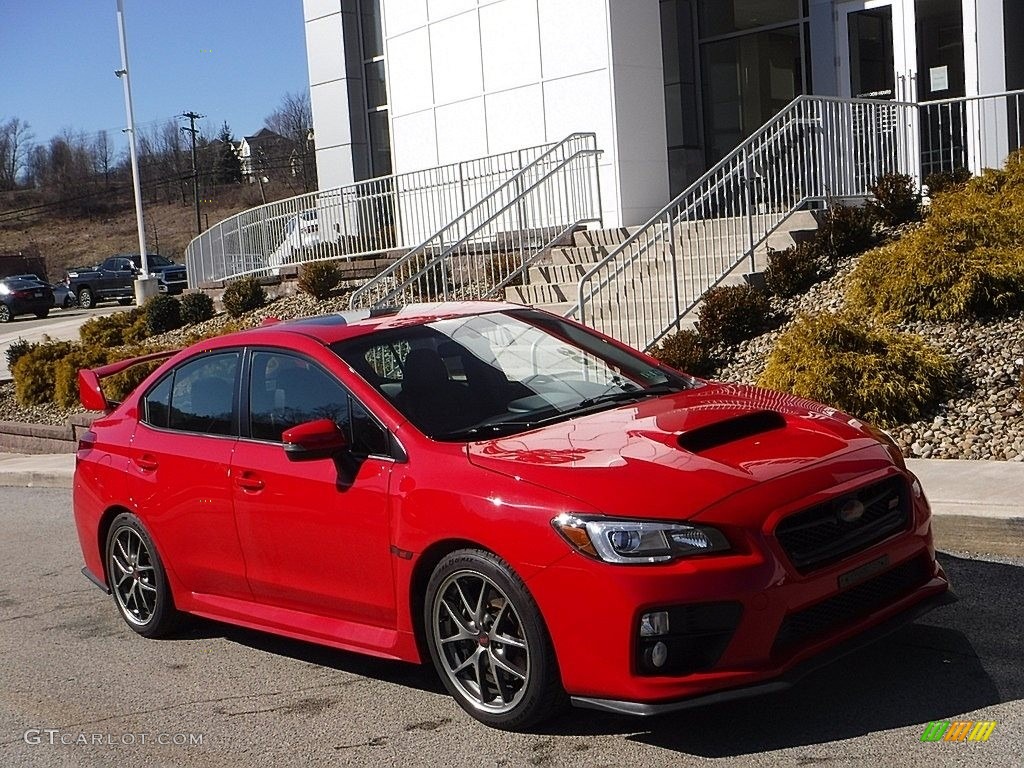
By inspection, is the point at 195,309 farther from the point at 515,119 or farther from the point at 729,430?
the point at 729,430

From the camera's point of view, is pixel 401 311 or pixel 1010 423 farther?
pixel 1010 423

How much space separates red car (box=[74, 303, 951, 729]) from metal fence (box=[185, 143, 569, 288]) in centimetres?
1247

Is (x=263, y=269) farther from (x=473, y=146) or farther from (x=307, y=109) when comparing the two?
(x=307, y=109)

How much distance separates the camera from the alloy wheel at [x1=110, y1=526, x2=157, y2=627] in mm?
6613

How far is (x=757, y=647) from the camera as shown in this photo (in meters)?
4.26

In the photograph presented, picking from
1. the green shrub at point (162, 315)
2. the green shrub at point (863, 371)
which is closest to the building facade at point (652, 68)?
the green shrub at point (162, 315)

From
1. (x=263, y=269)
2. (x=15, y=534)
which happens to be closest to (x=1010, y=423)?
(x=15, y=534)

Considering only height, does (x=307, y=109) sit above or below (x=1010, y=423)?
above

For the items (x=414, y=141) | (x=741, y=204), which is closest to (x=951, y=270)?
(x=741, y=204)

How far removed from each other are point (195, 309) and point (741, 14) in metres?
11.4

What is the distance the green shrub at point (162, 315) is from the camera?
75.2ft

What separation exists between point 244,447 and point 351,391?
2.47ft

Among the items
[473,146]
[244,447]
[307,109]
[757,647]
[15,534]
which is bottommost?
[15,534]

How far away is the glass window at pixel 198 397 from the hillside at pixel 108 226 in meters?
97.8
